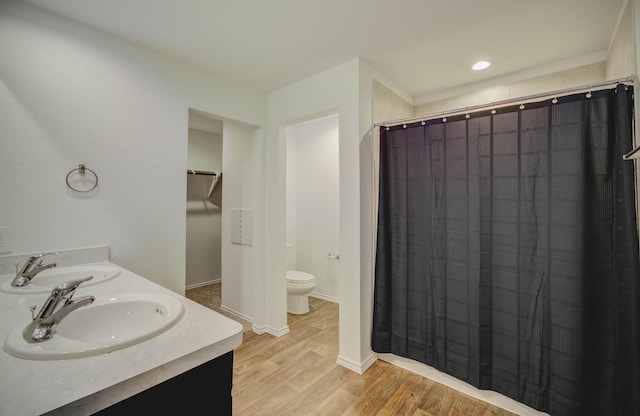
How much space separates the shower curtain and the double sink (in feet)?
5.33

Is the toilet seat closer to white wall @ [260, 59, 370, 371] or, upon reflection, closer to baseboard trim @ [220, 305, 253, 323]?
white wall @ [260, 59, 370, 371]

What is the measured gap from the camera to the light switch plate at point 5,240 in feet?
4.67

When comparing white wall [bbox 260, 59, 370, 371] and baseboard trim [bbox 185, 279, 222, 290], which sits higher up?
white wall [bbox 260, 59, 370, 371]

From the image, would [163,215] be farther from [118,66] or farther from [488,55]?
[488,55]

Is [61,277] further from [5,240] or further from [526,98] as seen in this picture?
[526,98]

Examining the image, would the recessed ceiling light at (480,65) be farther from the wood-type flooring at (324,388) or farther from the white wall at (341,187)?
the wood-type flooring at (324,388)

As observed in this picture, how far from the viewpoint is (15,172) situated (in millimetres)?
1479

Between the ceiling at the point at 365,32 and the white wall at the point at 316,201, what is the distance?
1441mm

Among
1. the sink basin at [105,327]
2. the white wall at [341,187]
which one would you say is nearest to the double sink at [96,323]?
the sink basin at [105,327]

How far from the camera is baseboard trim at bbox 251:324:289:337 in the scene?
2674mm

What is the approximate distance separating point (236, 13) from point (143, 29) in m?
0.66

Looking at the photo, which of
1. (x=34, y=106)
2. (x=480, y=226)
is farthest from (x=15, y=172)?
(x=480, y=226)

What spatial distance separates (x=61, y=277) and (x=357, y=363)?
1986 millimetres

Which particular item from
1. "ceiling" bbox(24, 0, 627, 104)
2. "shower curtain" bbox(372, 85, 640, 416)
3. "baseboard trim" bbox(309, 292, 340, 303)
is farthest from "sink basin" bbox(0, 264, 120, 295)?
"baseboard trim" bbox(309, 292, 340, 303)
